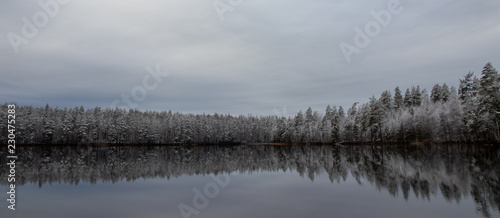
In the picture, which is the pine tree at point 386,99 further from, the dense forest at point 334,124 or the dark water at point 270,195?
the dark water at point 270,195

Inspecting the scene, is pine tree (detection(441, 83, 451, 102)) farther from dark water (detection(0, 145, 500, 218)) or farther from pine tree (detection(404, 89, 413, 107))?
dark water (detection(0, 145, 500, 218))

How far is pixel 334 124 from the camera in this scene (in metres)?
102

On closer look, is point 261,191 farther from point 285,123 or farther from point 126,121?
point 126,121

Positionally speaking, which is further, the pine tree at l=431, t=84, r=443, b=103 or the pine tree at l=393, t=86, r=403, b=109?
the pine tree at l=393, t=86, r=403, b=109

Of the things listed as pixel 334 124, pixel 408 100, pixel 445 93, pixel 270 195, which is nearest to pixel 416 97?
pixel 408 100

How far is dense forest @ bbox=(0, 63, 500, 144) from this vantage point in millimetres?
52312

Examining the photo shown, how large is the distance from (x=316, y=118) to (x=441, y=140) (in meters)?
59.3

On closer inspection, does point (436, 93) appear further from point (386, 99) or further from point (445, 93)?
point (386, 99)

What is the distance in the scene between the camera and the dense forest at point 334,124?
52312mm

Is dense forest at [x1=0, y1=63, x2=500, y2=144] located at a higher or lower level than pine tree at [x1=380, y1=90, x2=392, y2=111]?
lower

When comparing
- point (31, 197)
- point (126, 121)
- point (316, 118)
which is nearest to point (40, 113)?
point (126, 121)

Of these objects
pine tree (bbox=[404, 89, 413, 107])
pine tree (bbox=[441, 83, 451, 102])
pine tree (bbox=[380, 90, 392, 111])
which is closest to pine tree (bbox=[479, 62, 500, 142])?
pine tree (bbox=[441, 83, 451, 102])

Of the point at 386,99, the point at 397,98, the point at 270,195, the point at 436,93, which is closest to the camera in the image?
the point at 270,195

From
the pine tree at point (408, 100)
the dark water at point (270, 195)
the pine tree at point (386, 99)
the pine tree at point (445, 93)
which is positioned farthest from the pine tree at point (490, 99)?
the pine tree at point (408, 100)
